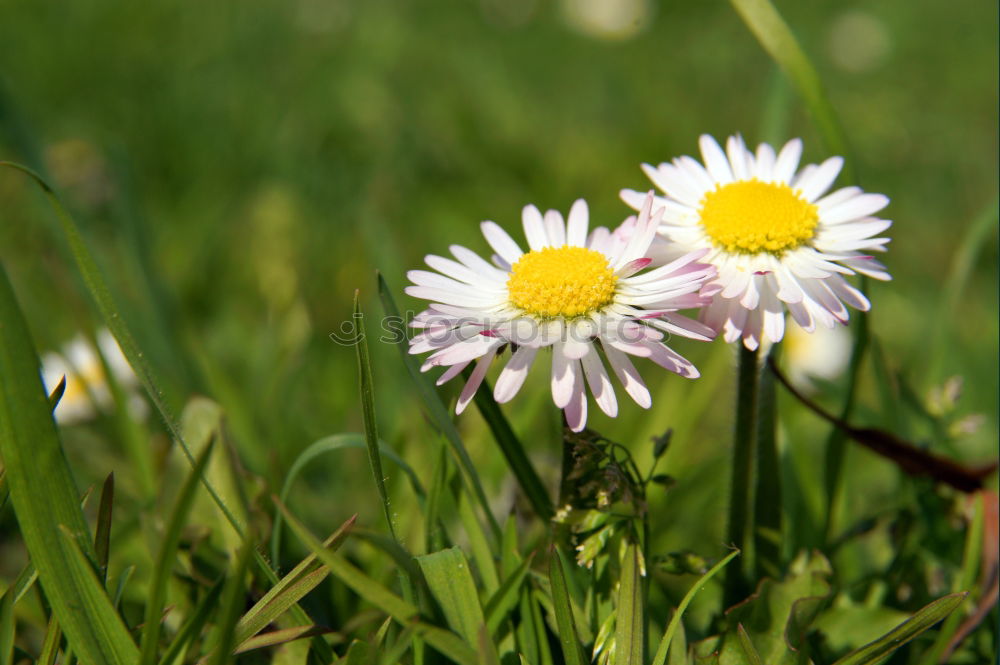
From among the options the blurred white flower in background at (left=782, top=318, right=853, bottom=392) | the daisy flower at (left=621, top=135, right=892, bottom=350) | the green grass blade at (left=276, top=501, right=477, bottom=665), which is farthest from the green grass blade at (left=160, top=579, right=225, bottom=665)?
the blurred white flower in background at (left=782, top=318, right=853, bottom=392)

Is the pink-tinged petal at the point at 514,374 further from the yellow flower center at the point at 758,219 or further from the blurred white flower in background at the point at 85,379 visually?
the blurred white flower in background at the point at 85,379

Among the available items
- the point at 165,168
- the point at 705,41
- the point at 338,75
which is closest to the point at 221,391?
the point at 165,168

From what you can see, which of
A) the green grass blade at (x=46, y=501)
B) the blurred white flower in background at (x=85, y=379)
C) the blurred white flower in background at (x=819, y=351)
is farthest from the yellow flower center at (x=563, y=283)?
the blurred white flower in background at (x=819, y=351)

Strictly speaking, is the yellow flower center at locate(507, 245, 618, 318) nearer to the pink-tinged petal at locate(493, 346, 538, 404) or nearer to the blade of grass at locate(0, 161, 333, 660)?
the pink-tinged petal at locate(493, 346, 538, 404)

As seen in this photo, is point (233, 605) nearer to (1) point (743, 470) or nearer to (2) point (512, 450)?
(2) point (512, 450)

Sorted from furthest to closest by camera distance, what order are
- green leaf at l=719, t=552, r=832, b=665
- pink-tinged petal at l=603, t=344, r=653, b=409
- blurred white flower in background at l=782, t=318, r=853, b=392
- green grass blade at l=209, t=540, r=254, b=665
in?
blurred white flower in background at l=782, t=318, r=853, b=392 → green leaf at l=719, t=552, r=832, b=665 → pink-tinged petal at l=603, t=344, r=653, b=409 → green grass blade at l=209, t=540, r=254, b=665

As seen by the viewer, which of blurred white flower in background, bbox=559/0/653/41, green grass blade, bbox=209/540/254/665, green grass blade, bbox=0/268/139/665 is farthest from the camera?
blurred white flower in background, bbox=559/0/653/41

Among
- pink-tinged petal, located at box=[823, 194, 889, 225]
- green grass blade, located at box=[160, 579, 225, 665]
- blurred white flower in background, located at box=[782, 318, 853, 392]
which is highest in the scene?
pink-tinged petal, located at box=[823, 194, 889, 225]
